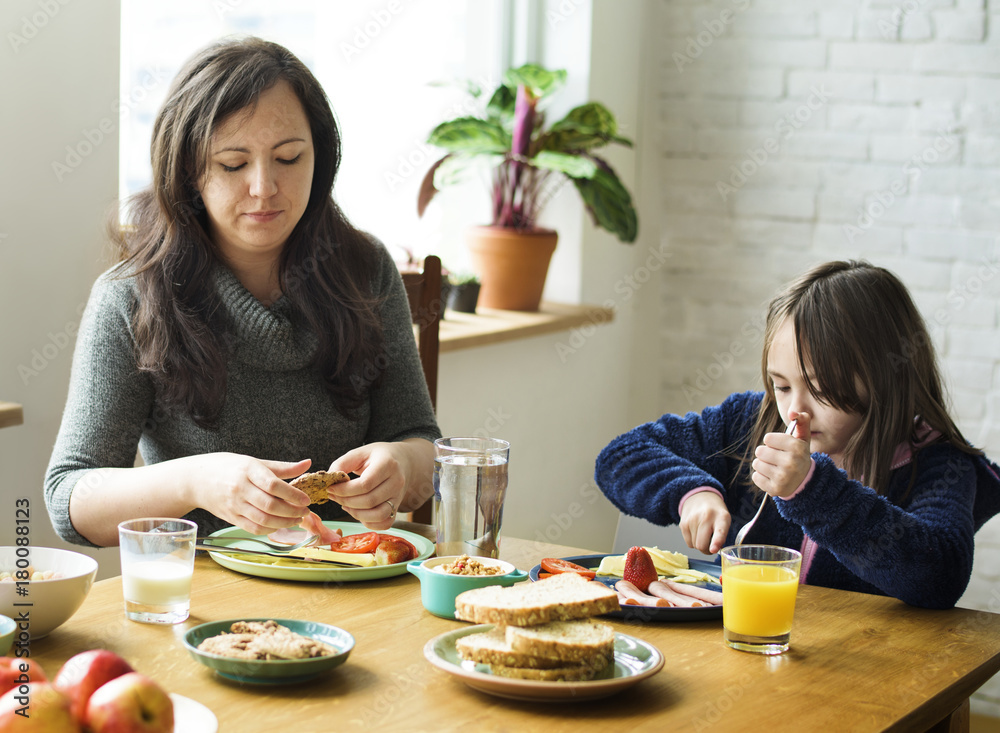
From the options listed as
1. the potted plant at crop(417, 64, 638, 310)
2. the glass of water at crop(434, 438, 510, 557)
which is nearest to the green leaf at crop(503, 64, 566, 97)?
the potted plant at crop(417, 64, 638, 310)

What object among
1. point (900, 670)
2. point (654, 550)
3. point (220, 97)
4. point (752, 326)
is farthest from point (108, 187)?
point (752, 326)

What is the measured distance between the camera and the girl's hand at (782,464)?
1.20m

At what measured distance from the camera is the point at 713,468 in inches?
67.9

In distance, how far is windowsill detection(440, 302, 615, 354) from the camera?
2.50 meters

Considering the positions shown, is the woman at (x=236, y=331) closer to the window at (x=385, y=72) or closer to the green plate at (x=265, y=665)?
the green plate at (x=265, y=665)

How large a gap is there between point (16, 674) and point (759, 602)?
2.11ft

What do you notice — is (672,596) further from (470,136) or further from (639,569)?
(470,136)

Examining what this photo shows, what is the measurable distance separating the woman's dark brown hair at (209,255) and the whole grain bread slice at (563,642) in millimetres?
744

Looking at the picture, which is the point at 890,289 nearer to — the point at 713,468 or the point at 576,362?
the point at 713,468

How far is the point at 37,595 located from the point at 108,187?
983 millimetres

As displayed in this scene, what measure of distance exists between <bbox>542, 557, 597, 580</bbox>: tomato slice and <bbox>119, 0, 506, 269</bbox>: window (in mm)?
1389

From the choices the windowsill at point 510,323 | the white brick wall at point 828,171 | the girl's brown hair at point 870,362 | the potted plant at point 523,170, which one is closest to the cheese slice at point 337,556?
the girl's brown hair at point 870,362

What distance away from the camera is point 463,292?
2.77 meters

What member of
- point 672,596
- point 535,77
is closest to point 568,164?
point 535,77
